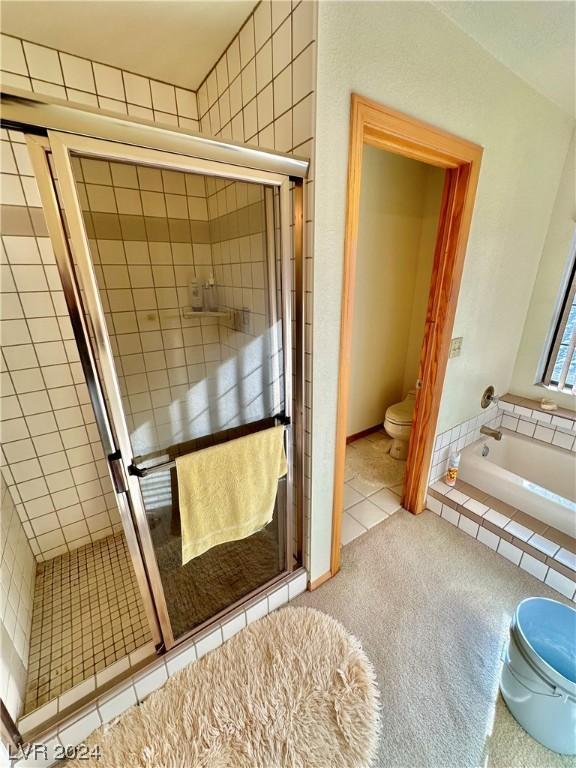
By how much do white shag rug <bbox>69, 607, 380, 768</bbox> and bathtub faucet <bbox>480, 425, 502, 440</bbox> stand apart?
1617 millimetres

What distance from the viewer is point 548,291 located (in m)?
2.10

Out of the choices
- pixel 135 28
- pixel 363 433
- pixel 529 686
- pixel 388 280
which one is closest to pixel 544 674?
pixel 529 686

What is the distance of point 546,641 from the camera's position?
108cm

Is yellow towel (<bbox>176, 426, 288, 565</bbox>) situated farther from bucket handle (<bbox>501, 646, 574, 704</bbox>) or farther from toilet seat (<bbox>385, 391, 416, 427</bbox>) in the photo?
toilet seat (<bbox>385, 391, 416, 427</bbox>)

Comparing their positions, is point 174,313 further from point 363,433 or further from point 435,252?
point 363,433

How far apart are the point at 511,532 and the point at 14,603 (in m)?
2.39

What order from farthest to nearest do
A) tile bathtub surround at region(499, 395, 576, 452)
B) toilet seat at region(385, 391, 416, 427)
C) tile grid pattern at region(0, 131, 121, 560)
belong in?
toilet seat at region(385, 391, 416, 427)
tile bathtub surround at region(499, 395, 576, 452)
tile grid pattern at region(0, 131, 121, 560)

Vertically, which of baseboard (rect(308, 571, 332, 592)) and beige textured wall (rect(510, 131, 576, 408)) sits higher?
beige textured wall (rect(510, 131, 576, 408))

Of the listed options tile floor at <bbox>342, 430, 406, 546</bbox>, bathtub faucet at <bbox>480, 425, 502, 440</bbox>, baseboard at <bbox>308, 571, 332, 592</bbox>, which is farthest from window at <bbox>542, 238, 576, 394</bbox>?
baseboard at <bbox>308, 571, 332, 592</bbox>

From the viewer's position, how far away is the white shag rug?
1.00 m

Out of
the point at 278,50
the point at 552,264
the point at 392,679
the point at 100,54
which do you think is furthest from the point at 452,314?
the point at 100,54

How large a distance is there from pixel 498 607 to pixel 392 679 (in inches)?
25.8

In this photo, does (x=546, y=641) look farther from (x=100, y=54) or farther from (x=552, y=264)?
(x=100, y=54)

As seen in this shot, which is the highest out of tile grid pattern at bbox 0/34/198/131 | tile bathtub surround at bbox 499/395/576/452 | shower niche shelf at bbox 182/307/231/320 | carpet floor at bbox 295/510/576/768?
tile grid pattern at bbox 0/34/198/131
